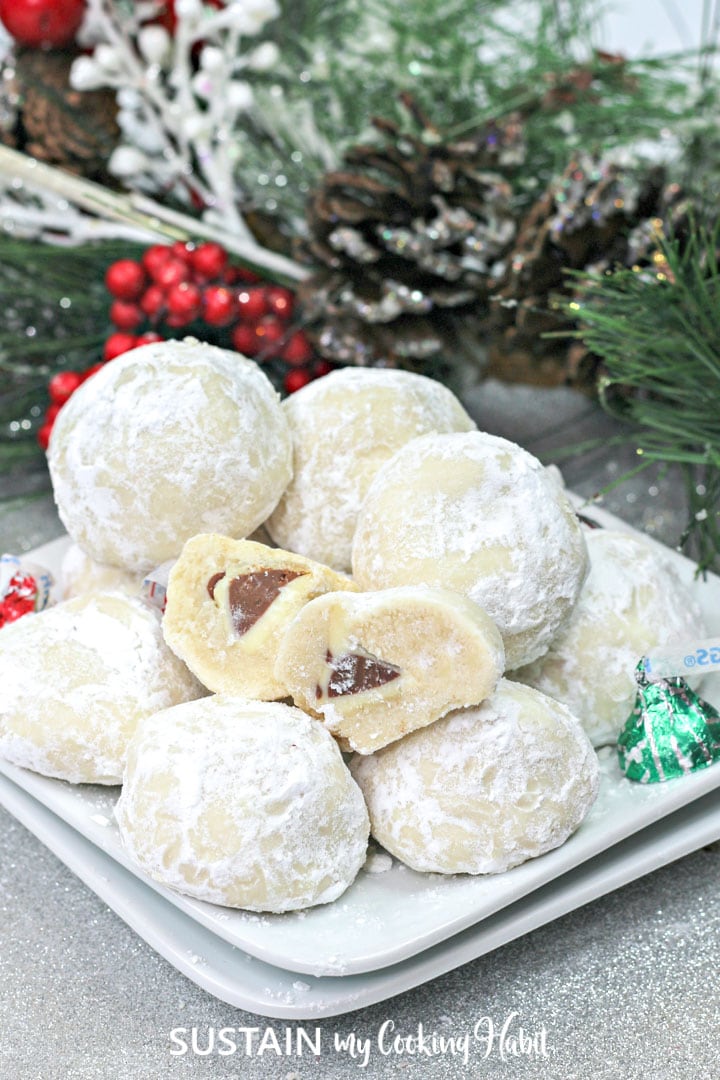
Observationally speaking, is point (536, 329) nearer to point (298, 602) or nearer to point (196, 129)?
point (196, 129)

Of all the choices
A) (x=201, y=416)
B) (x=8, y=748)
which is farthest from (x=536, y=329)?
(x=8, y=748)

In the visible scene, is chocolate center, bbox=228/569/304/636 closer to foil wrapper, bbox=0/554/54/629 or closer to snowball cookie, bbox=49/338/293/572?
snowball cookie, bbox=49/338/293/572

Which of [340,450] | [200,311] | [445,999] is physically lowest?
[445,999]

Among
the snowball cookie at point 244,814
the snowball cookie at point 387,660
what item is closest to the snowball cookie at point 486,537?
the snowball cookie at point 387,660

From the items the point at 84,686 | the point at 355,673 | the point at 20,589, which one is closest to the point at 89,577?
the point at 20,589

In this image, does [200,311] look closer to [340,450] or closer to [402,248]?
[402,248]

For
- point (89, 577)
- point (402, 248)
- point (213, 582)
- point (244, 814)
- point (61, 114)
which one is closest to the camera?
point (244, 814)
